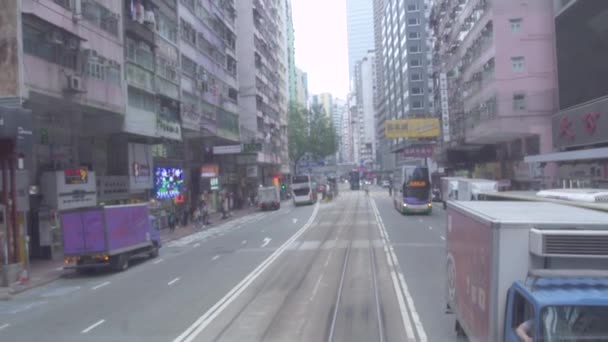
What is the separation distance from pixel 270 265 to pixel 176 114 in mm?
22579

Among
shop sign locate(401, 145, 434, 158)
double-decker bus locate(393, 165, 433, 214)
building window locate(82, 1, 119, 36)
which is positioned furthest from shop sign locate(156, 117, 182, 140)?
shop sign locate(401, 145, 434, 158)

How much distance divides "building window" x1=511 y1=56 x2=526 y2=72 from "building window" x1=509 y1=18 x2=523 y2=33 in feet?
5.94

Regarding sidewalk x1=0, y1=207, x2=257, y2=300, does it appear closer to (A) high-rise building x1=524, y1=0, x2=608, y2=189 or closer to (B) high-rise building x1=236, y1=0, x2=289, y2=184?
(A) high-rise building x1=524, y1=0, x2=608, y2=189

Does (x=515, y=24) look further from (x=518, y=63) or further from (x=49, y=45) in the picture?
(x=49, y=45)

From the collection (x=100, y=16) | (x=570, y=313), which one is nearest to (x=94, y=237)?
(x=100, y=16)

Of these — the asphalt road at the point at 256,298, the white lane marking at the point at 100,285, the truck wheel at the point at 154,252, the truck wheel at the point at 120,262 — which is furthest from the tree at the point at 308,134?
the white lane marking at the point at 100,285

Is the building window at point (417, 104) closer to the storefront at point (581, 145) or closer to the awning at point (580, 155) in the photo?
the storefront at point (581, 145)

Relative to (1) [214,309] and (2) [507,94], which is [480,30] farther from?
(1) [214,309]

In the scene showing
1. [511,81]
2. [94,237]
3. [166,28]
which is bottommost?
[94,237]

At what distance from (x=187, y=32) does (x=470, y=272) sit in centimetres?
4086

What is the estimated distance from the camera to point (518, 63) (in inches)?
1634

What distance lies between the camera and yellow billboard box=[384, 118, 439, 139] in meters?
58.7

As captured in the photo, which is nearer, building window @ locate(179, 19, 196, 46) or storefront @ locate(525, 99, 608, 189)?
storefront @ locate(525, 99, 608, 189)

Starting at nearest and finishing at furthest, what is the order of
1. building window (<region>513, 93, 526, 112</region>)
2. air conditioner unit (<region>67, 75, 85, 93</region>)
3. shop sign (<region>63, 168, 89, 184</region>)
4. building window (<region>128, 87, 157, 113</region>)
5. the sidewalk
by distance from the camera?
the sidewalk < air conditioner unit (<region>67, 75, 85, 93</region>) < shop sign (<region>63, 168, 89, 184</region>) < building window (<region>128, 87, 157, 113</region>) < building window (<region>513, 93, 526, 112</region>)
